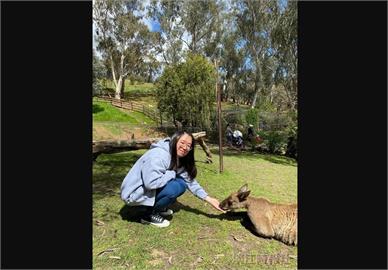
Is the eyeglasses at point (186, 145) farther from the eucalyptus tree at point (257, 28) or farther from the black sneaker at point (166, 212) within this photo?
the eucalyptus tree at point (257, 28)

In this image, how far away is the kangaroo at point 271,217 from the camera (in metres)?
2.55

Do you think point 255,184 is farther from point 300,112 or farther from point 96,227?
point 300,112

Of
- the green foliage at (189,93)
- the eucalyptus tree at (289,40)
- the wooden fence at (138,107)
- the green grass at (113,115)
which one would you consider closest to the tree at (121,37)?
the wooden fence at (138,107)

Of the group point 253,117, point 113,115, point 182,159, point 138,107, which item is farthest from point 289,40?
point 138,107

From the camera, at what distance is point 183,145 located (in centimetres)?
260

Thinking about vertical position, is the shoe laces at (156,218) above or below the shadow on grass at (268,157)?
above

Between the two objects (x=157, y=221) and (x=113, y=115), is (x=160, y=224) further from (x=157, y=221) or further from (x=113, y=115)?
(x=113, y=115)

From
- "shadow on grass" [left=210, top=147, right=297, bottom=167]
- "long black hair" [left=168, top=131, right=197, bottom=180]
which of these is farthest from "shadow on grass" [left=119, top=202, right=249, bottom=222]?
"shadow on grass" [left=210, top=147, right=297, bottom=167]

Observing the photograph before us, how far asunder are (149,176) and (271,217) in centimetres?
109

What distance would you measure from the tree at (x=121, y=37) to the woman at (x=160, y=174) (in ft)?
56.1

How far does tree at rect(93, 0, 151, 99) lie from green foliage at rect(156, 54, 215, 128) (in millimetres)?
5631

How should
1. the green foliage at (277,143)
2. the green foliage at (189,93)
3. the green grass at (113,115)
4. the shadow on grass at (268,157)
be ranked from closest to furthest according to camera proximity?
the shadow on grass at (268,157) < the green foliage at (277,143) < the green grass at (113,115) < the green foliage at (189,93)

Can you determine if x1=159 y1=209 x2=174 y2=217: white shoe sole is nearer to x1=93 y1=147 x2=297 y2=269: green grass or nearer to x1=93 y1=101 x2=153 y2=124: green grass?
x1=93 y1=147 x2=297 y2=269: green grass

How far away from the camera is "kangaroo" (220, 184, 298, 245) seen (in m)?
2.55
